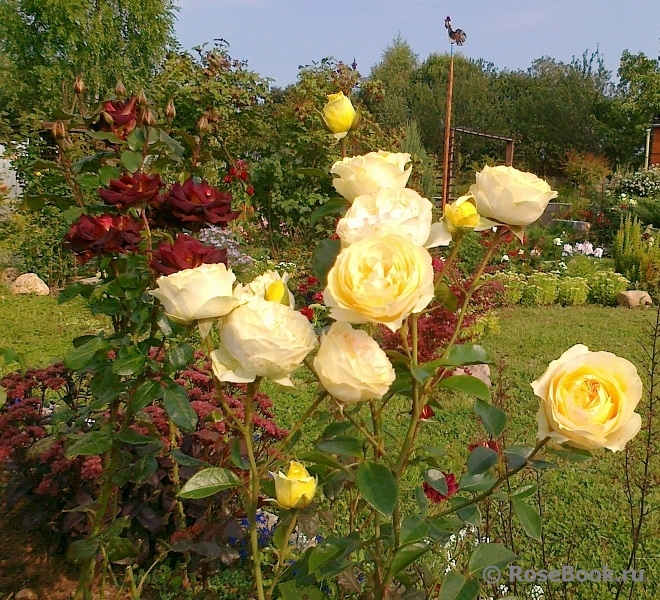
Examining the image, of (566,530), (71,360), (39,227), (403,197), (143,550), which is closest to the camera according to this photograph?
(403,197)

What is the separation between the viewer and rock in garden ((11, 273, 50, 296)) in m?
5.98

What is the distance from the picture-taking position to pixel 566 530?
7.59 feet

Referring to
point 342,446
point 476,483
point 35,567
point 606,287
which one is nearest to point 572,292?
point 606,287

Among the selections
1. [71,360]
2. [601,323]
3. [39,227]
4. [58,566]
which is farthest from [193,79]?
[71,360]

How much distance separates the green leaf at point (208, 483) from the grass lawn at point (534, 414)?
0.17 meters

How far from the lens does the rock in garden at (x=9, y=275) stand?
20.8ft

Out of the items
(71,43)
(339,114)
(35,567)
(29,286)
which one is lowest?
(35,567)

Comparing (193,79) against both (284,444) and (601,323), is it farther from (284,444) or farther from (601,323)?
(284,444)

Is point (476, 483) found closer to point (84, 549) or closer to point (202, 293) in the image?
point (202, 293)

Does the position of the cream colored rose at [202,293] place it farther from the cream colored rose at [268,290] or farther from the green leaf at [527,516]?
the green leaf at [527,516]

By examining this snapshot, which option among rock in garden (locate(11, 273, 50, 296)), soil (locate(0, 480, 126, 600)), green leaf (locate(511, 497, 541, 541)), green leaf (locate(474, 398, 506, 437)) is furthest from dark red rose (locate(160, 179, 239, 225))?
rock in garden (locate(11, 273, 50, 296))

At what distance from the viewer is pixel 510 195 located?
0.76 m

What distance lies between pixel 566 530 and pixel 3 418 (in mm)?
1953

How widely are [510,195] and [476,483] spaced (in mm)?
400
